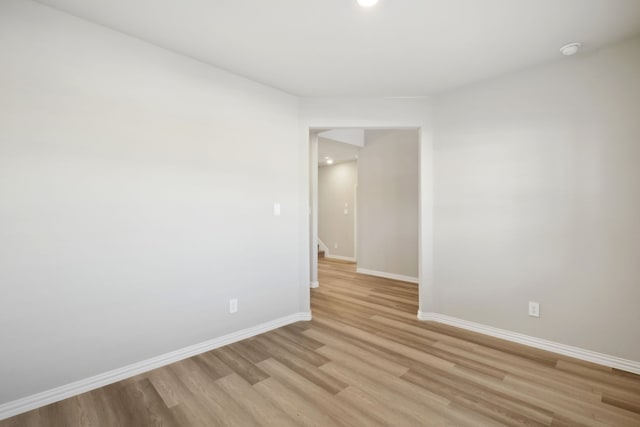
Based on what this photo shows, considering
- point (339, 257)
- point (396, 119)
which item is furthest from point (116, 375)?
point (339, 257)

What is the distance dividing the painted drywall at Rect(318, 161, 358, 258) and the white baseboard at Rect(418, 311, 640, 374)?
4278mm

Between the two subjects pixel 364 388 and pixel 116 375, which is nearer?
pixel 364 388

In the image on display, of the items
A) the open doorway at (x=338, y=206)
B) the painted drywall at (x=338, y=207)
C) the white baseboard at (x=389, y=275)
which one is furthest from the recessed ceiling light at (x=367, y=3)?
the painted drywall at (x=338, y=207)

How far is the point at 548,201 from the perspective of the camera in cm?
271

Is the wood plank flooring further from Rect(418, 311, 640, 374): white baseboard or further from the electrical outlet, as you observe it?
the electrical outlet

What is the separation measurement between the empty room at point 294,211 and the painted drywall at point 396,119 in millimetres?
25

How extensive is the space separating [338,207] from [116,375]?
20.5 ft

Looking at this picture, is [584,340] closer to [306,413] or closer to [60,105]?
[306,413]

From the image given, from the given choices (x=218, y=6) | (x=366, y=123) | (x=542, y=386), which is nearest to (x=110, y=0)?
(x=218, y=6)

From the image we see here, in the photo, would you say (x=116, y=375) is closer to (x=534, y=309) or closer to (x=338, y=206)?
(x=534, y=309)

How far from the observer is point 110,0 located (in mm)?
1911

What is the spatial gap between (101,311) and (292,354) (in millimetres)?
1451

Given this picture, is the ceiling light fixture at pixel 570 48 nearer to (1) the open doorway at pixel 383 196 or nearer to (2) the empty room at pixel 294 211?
(2) the empty room at pixel 294 211

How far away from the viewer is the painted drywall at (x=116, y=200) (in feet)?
6.20
